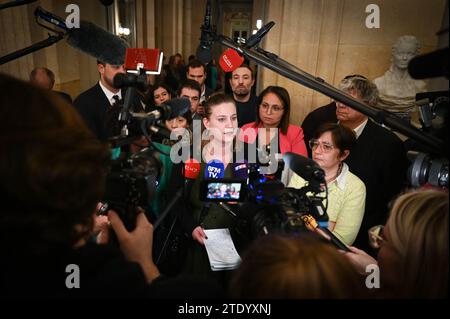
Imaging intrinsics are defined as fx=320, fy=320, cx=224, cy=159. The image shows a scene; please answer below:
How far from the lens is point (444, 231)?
706mm

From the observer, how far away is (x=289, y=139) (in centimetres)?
236

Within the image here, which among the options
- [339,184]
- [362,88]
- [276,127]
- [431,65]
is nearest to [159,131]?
[431,65]

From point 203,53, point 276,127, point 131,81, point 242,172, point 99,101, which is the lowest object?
point 242,172

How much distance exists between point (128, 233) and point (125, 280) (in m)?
0.29

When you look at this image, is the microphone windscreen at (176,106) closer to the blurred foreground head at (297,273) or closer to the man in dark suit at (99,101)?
the blurred foreground head at (297,273)

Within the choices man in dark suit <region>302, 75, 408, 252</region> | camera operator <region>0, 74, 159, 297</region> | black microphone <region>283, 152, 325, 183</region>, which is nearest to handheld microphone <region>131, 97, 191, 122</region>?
camera operator <region>0, 74, 159, 297</region>

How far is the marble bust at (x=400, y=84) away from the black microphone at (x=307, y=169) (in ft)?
7.94

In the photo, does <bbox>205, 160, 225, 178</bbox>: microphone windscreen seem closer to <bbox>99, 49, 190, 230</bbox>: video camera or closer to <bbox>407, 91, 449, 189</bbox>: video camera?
<bbox>99, 49, 190, 230</bbox>: video camera

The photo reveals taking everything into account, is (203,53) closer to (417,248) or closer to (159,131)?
(159,131)

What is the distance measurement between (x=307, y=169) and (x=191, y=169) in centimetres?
80

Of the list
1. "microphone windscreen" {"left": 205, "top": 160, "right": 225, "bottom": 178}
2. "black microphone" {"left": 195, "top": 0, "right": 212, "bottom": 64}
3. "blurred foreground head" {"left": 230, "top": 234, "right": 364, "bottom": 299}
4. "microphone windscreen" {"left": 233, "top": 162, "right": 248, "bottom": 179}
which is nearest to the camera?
"blurred foreground head" {"left": 230, "top": 234, "right": 364, "bottom": 299}

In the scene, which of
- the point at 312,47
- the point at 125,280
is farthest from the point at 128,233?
the point at 312,47

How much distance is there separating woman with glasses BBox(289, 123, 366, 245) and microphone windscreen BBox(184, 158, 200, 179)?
58cm

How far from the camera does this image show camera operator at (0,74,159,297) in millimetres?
601
